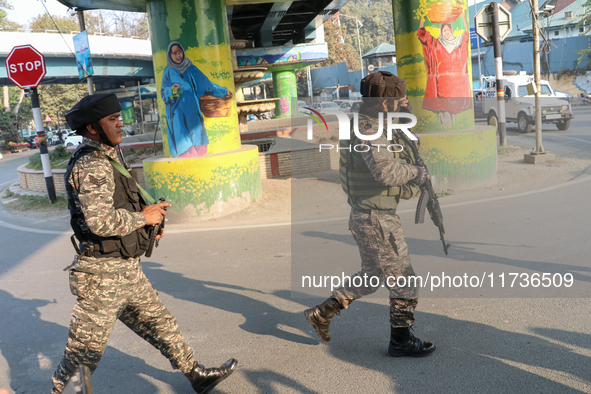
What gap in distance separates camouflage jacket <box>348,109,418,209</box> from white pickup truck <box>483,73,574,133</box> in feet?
48.6

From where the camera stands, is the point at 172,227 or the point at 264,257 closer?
the point at 264,257

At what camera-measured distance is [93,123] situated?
271 centimetres

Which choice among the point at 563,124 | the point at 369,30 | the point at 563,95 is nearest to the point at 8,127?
the point at 563,95

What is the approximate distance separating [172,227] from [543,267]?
549 centimetres

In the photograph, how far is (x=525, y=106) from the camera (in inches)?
718

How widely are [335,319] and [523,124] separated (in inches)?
654

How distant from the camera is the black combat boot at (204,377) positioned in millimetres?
3064

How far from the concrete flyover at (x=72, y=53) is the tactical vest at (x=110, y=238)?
24.8 m

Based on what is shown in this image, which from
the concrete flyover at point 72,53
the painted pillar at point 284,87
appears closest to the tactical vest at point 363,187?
the concrete flyover at point 72,53

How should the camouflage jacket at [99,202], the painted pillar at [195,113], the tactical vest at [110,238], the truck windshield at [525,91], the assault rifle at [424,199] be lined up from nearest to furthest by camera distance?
1. the camouflage jacket at [99,202]
2. the tactical vest at [110,238]
3. the assault rifle at [424,199]
4. the painted pillar at [195,113]
5. the truck windshield at [525,91]

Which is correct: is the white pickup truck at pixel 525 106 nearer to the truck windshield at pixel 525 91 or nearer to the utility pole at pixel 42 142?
the truck windshield at pixel 525 91

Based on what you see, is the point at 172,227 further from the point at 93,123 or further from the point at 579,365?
the point at 579,365

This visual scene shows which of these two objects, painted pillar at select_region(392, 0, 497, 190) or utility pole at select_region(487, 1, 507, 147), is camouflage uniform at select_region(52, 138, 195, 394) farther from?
utility pole at select_region(487, 1, 507, 147)

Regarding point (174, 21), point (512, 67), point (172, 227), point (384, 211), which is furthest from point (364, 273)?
point (512, 67)
